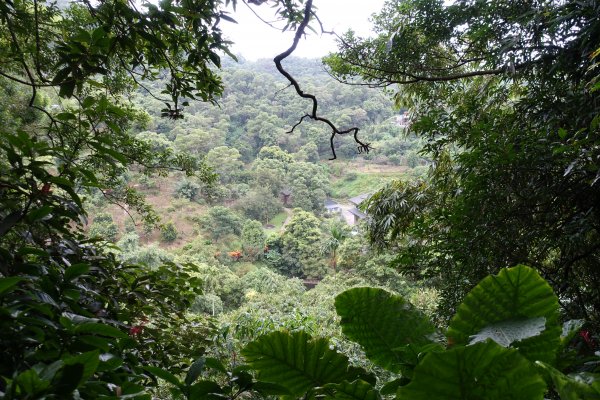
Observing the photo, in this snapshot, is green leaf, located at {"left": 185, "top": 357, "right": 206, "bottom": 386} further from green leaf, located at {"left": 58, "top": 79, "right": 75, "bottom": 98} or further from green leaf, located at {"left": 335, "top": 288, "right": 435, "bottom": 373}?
green leaf, located at {"left": 58, "top": 79, "right": 75, "bottom": 98}

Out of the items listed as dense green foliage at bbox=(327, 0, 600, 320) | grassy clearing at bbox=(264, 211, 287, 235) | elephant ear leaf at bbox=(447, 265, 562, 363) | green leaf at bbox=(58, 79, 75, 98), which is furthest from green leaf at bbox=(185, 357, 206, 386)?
grassy clearing at bbox=(264, 211, 287, 235)

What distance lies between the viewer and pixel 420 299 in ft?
25.1

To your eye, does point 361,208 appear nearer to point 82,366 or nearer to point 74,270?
point 74,270

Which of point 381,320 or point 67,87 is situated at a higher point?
point 67,87

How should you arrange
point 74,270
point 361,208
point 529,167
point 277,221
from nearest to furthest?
point 74,270
point 529,167
point 361,208
point 277,221

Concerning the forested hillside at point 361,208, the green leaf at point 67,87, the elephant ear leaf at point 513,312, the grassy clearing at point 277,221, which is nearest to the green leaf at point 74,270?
the forested hillside at point 361,208

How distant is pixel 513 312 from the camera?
35 cm

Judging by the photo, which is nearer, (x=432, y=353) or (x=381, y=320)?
(x=432, y=353)

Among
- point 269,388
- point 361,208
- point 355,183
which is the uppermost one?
point 355,183

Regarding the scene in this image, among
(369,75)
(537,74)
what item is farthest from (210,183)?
(537,74)

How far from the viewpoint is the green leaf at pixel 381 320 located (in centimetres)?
42

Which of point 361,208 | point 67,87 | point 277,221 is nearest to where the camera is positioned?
point 67,87

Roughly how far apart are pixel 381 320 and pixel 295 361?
0.10 m

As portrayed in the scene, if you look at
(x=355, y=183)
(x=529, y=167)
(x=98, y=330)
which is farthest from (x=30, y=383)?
(x=355, y=183)
